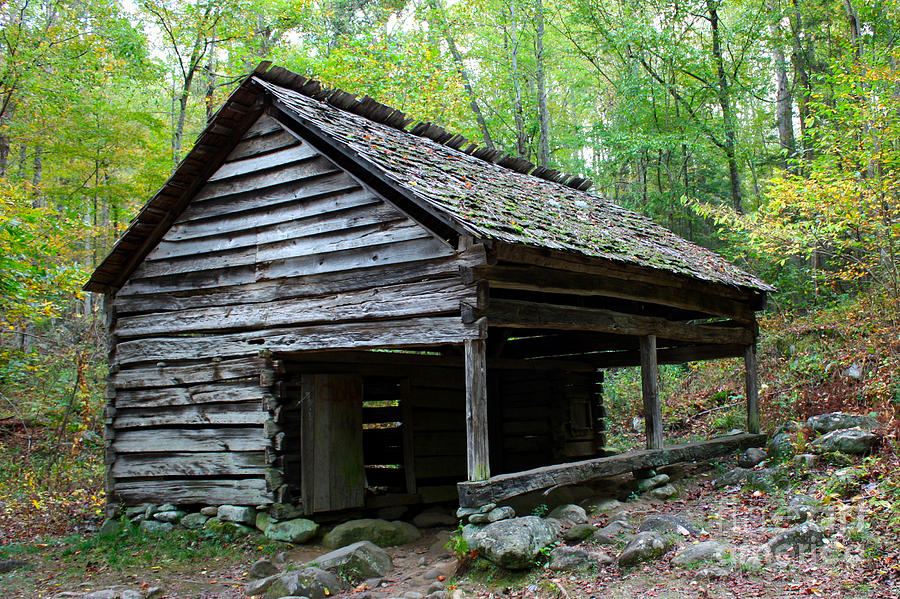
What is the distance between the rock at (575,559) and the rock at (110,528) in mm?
5935

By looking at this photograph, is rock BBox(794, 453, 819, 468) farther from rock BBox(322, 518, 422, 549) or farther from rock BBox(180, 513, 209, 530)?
rock BBox(180, 513, 209, 530)

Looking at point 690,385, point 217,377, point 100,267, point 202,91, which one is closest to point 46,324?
point 202,91

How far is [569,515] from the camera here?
736 centimetres

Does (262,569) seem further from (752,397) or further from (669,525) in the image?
(752,397)

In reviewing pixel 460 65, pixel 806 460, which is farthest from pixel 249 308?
pixel 460 65

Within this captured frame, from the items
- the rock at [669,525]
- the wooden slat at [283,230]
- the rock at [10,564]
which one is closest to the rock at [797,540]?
the rock at [669,525]

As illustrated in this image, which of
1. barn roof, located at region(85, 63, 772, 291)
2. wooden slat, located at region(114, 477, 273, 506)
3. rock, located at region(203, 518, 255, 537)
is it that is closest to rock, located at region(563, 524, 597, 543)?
barn roof, located at region(85, 63, 772, 291)

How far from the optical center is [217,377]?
29.3 feet

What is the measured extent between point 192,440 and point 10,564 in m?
2.33

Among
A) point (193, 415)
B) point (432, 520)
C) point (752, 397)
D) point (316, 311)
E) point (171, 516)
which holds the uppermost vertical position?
point (316, 311)

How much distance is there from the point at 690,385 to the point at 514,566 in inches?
451

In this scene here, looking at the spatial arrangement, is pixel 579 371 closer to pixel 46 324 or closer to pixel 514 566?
pixel 514 566

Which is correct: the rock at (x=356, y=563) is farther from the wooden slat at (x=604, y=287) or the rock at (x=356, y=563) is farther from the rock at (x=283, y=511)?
the wooden slat at (x=604, y=287)

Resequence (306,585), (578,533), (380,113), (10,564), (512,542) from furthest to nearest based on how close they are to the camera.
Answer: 1. (380,113)
2. (10,564)
3. (578,533)
4. (306,585)
5. (512,542)
